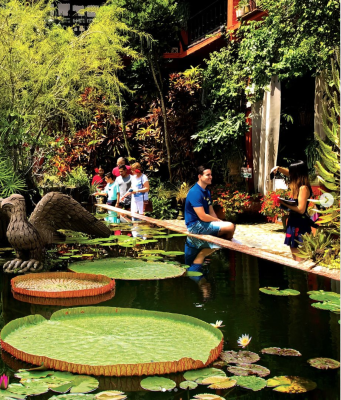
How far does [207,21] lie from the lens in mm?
15016

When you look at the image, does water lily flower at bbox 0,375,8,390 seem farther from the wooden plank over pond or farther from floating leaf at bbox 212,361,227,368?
the wooden plank over pond

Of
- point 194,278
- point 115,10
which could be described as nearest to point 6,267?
point 194,278

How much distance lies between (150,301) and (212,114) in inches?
355

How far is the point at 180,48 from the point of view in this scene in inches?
647

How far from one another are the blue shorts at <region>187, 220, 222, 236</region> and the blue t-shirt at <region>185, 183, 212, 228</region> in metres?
0.06

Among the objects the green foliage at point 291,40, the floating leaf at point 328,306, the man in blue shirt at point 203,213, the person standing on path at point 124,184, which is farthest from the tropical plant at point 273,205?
the floating leaf at point 328,306

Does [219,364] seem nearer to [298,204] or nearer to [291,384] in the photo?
[291,384]

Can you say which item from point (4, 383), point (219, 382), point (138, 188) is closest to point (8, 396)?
point (4, 383)

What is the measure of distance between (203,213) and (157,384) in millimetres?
4360

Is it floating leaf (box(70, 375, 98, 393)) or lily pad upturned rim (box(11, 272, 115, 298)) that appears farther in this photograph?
lily pad upturned rim (box(11, 272, 115, 298))

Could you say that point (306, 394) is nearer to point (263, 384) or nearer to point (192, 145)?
point (263, 384)

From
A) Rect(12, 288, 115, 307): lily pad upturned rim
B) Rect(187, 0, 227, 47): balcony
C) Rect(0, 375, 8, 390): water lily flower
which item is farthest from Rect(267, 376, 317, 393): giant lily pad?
Rect(187, 0, 227, 47): balcony

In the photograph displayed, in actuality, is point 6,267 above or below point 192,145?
below

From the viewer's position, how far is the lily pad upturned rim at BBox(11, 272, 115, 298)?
4176 mm
